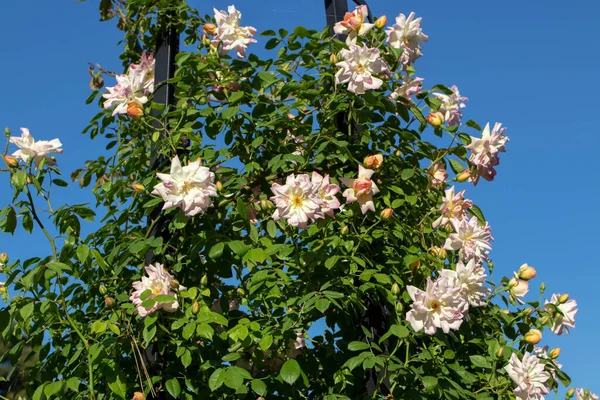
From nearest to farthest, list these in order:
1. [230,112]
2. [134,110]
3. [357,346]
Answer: [357,346], [230,112], [134,110]

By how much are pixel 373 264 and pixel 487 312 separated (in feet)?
1.53

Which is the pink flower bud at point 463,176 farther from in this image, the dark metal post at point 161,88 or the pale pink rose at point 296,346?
the dark metal post at point 161,88

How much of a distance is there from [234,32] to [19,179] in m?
0.83

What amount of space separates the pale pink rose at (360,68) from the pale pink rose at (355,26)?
0.32 ft

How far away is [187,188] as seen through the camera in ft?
6.72

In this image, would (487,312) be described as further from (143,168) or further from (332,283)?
(143,168)

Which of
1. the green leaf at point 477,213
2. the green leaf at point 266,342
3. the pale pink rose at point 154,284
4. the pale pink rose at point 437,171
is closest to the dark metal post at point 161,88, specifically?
the pale pink rose at point 154,284

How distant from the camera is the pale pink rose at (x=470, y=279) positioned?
82.0 inches

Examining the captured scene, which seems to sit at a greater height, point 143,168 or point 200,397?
point 143,168

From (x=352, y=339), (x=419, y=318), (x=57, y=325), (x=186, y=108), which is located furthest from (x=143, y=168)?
(x=419, y=318)

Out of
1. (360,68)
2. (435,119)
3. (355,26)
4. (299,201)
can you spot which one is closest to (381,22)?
(355,26)

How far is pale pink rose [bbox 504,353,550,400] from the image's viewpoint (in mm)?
2090

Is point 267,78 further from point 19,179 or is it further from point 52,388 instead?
point 52,388

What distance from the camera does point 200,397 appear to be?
206 cm
